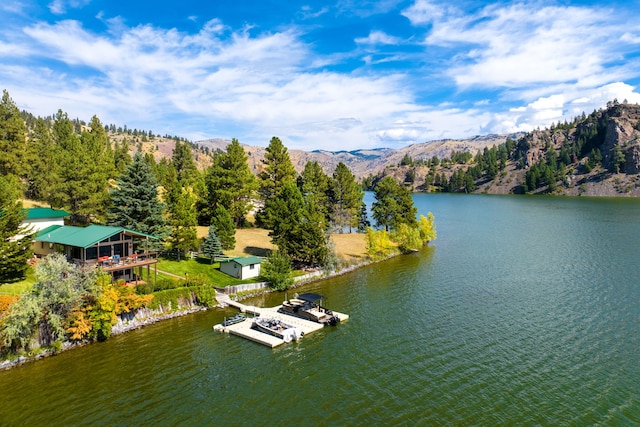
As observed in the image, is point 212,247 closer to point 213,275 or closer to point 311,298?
point 213,275

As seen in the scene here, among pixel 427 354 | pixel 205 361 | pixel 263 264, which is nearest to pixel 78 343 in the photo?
pixel 205 361

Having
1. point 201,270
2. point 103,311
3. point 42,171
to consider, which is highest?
point 42,171

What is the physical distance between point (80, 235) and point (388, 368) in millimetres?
36900

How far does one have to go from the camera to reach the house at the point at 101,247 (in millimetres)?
42722

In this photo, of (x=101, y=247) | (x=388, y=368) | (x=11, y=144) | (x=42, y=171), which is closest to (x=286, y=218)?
(x=101, y=247)

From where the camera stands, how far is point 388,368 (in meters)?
32.2

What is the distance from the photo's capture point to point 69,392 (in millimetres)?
28234

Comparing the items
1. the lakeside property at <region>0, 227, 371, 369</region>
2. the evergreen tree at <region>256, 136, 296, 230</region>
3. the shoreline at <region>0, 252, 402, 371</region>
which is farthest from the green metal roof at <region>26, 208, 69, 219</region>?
the evergreen tree at <region>256, 136, 296, 230</region>

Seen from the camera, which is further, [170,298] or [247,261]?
[247,261]

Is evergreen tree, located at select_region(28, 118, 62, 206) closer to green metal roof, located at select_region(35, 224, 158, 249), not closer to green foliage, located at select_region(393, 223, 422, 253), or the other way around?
green metal roof, located at select_region(35, 224, 158, 249)

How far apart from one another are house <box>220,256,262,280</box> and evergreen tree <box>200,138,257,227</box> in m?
26.2

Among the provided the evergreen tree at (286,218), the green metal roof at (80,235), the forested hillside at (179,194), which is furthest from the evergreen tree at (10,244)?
the evergreen tree at (286,218)

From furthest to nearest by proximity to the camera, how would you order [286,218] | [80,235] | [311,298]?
Result: [286,218]
[311,298]
[80,235]

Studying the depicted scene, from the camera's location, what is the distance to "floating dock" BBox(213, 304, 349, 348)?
123ft
